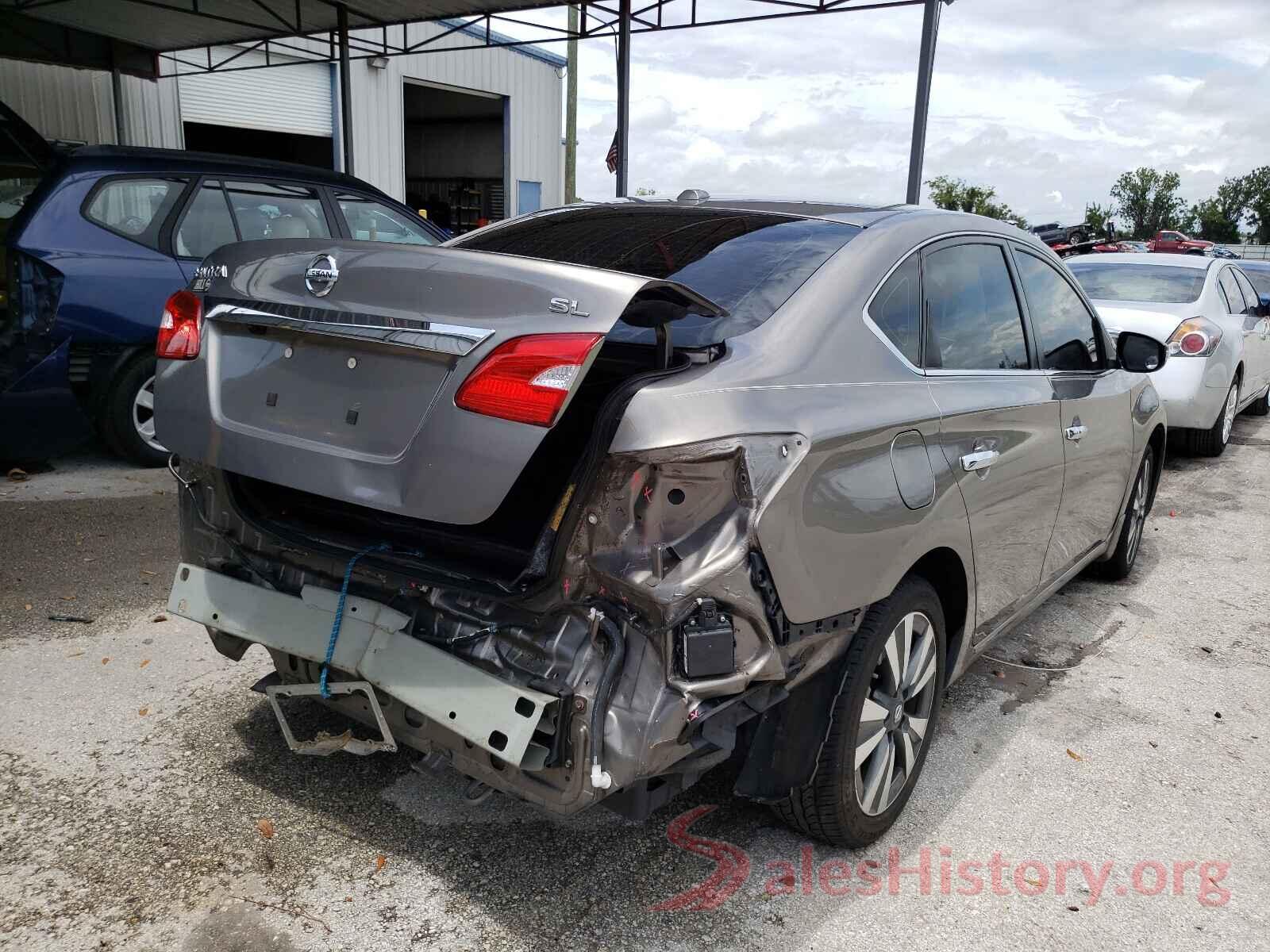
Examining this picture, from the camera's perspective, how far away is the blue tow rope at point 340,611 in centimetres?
235

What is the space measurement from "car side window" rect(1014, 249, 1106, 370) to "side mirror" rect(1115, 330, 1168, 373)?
15cm

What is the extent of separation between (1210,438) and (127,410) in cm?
797

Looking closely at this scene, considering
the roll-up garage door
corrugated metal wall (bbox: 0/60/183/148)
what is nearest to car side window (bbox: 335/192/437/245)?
corrugated metal wall (bbox: 0/60/183/148)

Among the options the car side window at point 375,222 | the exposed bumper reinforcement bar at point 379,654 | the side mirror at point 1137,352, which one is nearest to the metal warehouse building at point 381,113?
the car side window at point 375,222

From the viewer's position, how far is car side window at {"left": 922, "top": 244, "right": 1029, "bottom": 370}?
Result: 2.88 metres

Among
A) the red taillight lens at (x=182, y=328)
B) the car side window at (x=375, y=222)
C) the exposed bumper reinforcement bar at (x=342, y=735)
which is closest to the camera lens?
the exposed bumper reinforcement bar at (x=342, y=735)

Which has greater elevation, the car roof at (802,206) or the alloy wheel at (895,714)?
the car roof at (802,206)

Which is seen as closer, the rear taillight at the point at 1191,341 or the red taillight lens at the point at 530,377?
the red taillight lens at the point at 530,377

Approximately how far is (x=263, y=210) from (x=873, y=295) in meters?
4.96

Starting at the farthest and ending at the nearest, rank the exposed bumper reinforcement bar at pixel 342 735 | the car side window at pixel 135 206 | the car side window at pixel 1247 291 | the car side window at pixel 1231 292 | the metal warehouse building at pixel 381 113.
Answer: the metal warehouse building at pixel 381 113, the car side window at pixel 1247 291, the car side window at pixel 1231 292, the car side window at pixel 135 206, the exposed bumper reinforcement bar at pixel 342 735

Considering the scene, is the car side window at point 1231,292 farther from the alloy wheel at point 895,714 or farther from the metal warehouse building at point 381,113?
the metal warehouse building at point 381,113

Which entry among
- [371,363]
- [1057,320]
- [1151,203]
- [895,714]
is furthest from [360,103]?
[1151,203]

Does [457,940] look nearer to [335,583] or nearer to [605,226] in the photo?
[335,583]

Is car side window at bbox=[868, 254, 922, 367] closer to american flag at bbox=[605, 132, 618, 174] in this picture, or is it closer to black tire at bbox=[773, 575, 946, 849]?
black tire at bbox=[773, 575, 946, 849]
